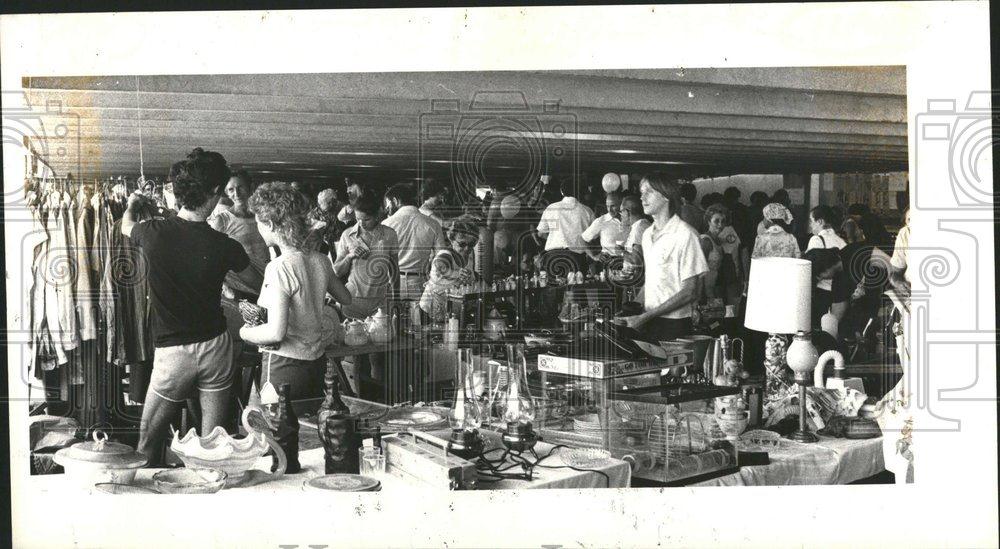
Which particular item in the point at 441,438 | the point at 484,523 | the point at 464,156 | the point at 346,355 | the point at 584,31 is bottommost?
the point at 484,523

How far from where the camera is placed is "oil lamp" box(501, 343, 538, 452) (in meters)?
3.86

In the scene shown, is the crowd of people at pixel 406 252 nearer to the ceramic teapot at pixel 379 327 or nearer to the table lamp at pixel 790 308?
the ceramic teapot at pixel 379 327

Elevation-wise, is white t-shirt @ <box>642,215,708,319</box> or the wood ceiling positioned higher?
the wood ceiling

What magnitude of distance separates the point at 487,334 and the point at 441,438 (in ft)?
2.20

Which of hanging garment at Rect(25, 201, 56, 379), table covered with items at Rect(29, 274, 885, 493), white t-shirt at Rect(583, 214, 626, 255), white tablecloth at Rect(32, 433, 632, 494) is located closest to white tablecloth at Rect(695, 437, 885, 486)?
table covered with items at Rect(29, 274, 885, 493)

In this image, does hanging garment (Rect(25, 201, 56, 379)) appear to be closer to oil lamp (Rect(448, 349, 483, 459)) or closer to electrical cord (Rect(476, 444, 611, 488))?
oil lamp (Rect(448, 349, 483, 459))

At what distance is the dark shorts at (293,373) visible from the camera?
14.5 feet

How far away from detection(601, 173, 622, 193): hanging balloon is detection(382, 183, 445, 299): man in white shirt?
0.73m

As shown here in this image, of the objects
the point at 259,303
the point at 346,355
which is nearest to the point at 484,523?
the point at 346,355

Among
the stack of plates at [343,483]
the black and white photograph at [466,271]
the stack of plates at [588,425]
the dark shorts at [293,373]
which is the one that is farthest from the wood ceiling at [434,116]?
the stack of plates at [343,483]

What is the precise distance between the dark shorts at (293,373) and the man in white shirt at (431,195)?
2.63ft

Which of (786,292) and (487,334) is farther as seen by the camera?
(487,334)

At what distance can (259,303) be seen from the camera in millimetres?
4410

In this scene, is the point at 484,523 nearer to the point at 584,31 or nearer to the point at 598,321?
the point at 598,321
